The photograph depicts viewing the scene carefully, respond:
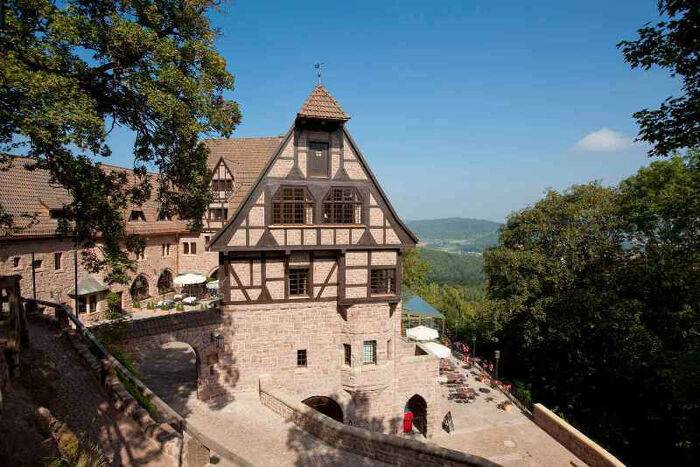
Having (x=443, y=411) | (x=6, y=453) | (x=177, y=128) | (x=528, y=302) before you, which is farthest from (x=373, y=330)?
(x=528, y=302)

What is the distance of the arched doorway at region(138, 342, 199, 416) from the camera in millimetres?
14039

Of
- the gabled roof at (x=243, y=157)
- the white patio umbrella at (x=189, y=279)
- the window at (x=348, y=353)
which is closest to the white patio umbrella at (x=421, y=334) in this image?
the window at (x=348, y=353)

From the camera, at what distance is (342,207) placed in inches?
602

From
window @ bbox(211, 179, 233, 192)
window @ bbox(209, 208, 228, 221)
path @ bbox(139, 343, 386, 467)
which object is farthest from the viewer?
window @ bbox(209, 208, 228, 221)

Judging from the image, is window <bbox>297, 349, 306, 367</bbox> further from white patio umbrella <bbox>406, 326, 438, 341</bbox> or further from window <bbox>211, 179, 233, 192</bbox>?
window <bbox>211, 179, 233, 192</bbox>

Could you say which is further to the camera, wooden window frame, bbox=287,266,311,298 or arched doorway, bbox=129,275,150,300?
arched doorway, bbox=129,275,150,300

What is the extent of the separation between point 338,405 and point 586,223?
719 inches

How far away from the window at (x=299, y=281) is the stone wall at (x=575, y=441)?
40.1 ft

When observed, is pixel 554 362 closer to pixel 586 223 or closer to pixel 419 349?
pixel 586 223

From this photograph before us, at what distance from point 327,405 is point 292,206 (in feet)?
28.7

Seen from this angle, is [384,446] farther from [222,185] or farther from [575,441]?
[222,185]

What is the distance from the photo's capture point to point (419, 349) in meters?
19.7

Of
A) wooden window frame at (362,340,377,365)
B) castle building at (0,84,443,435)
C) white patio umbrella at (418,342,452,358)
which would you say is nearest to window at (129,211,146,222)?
castle building at (0,84,443,435)

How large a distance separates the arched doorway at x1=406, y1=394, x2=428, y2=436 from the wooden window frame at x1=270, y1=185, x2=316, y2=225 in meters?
9.35
